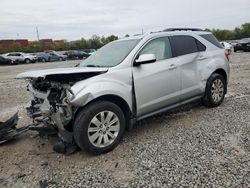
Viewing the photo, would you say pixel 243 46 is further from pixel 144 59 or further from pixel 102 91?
pixel 102 91

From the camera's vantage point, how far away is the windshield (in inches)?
179

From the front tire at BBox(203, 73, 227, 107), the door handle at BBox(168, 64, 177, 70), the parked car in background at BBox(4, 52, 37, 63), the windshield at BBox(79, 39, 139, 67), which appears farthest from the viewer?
the parked car in background at BBox(4, 52, 37, 63)

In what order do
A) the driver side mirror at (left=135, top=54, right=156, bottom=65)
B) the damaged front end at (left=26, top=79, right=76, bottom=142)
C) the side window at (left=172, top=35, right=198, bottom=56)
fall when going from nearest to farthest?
1. the damaged front end at (left=26, top=79, right=76, bottom=142)
2. the driver side mirror at (left=135, top=54, right=156, bottom=65)
3. the side window at (left=172, top=35, right=198, bottom=56)

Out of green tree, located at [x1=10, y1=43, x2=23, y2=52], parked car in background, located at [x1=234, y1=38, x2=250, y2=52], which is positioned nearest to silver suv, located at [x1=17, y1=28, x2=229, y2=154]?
parked car in background, located at [x1=234, y1=38, x2=250, y2=52]

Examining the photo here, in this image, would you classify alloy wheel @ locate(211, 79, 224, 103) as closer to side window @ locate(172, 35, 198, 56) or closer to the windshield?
side window @ locate(172, 35, 198, 56)

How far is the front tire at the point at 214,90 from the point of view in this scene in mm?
5750

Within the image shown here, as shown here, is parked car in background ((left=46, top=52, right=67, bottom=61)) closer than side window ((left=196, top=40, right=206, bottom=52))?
No

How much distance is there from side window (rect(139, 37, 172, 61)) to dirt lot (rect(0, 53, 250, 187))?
1.30m

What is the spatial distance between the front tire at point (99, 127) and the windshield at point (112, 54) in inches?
32.4

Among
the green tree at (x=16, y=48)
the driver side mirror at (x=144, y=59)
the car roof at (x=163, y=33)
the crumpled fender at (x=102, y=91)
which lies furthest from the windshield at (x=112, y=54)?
the green tree at (x=16, y=48)

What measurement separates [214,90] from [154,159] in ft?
9.18

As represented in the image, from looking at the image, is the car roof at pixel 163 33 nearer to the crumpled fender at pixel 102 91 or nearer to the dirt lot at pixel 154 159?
the crumpled fender at pixel 102 91

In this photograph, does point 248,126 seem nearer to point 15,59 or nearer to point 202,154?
point 202,154

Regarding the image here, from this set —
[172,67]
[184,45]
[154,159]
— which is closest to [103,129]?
[154,159]
